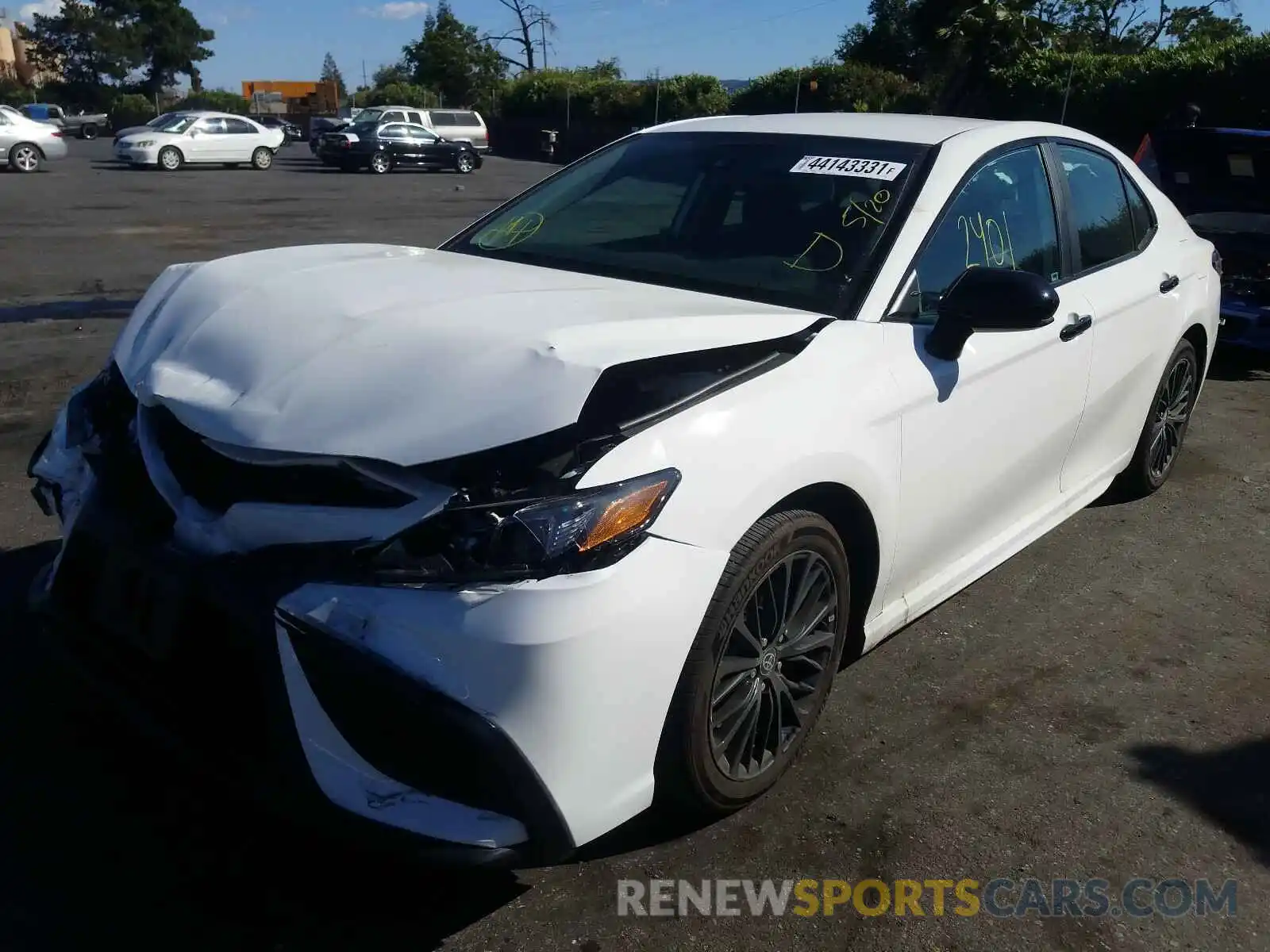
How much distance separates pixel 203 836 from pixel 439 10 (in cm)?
8896

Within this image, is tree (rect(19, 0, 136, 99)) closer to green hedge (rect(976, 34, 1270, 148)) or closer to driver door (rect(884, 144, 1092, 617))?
green hedge (rect(976, 34, 1270, 148))

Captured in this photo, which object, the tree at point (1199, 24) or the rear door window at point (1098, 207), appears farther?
the tree at point (1199, 24)

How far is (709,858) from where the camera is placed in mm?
2656

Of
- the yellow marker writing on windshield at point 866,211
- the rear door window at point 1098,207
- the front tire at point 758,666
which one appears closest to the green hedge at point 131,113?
the rear door window at point 1098,207

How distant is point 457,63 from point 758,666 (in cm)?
7430

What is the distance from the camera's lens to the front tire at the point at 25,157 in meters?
26.5

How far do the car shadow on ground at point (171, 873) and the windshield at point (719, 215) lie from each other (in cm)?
183

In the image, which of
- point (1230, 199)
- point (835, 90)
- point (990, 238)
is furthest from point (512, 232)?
point (835, 90)

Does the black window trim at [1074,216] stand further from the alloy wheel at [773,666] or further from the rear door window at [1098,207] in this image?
the alloy wheel at [773,666]

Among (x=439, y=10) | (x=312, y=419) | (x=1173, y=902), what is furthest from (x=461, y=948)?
(x=439, y=10)

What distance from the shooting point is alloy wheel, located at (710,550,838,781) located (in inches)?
103

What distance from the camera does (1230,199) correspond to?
7.93 meters

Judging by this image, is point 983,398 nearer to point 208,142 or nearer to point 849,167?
point 849,167

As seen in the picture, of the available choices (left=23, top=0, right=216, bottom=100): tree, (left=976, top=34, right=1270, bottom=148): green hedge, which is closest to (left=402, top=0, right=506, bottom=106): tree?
(left=23, top=0, right=216, bottom=100): tree
